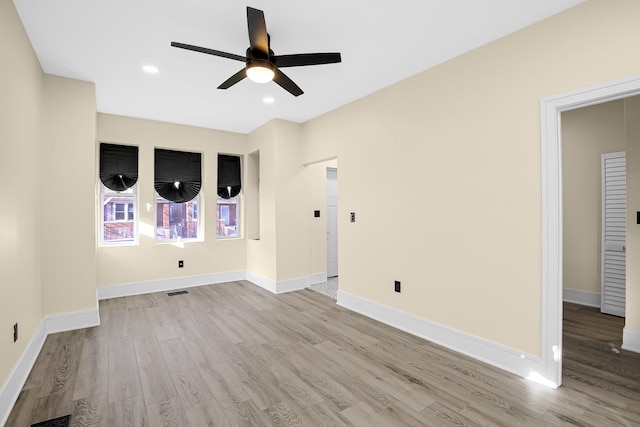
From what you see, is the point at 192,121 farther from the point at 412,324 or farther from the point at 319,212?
the point at 412,324

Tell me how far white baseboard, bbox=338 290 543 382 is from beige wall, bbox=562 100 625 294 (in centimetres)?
269

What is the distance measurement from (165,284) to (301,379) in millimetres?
3576

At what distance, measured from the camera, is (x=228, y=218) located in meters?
5.85

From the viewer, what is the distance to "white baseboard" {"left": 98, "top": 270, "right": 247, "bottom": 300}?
4.66m

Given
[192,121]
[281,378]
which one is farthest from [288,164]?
[281,378]

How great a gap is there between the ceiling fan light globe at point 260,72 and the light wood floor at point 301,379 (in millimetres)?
2413

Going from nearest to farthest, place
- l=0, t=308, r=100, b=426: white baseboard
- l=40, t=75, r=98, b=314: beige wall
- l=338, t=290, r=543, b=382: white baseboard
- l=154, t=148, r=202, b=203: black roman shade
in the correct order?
l=0, t=308, r=100, b=426: white baseboard → l=338, t=290, r=543, b=382: white baseboard → l=40, t=75, r=98, b=314: beige wall → l=154, t=148, r=202, b=203: black roman shade

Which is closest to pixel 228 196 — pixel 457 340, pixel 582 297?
pixel 457 340

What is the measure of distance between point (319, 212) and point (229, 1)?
3856 mm

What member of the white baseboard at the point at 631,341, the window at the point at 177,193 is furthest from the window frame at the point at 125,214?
the white baseboard at the point at 631,341

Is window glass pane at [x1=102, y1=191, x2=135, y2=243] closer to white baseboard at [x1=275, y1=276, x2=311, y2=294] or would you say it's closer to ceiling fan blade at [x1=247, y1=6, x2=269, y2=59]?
white baseboard at [x1=275, y1=276, x2=311, y2=294]

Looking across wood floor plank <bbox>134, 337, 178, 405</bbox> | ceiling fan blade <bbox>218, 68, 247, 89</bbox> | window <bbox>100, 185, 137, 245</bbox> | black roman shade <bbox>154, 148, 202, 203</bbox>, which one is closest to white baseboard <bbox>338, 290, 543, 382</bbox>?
wood floor plank <bbox>134, 337, 178, 405</bbox>

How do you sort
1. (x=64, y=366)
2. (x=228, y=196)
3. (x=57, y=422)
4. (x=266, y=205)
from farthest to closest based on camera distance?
1. (x=228, y=196)
2. (x=266, y=205)
3. (x=64, y=366)
4. (x=57, y=422)

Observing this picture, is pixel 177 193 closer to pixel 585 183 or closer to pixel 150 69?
pixel 150 69
